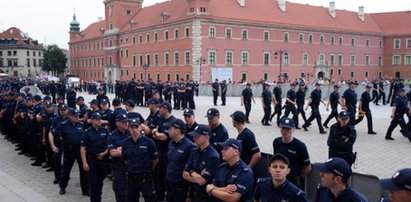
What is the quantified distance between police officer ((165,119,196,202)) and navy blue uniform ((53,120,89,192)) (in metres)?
3.14

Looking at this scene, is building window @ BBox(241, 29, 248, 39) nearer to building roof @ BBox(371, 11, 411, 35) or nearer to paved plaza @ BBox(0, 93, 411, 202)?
building roof @ BBox(371, 11, 411, 35)

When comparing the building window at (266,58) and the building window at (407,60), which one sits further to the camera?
the building window at (407,60)

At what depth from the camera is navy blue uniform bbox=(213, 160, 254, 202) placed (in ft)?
15.0

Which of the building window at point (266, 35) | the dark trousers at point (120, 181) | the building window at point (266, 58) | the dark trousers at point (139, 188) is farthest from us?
the building window at point (266, 58)

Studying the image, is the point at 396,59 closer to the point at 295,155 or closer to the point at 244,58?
the point at 244,58

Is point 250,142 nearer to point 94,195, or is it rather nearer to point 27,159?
point 94,195

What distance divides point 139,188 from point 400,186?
434 cm

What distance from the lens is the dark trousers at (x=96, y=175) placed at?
761 centimetres

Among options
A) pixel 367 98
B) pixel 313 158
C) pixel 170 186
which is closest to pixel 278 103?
pixel 367 98

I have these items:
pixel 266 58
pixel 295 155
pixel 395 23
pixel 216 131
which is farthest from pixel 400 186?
pixel 395 23

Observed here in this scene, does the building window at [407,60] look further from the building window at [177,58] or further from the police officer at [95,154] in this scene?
the police officer at [95,154]

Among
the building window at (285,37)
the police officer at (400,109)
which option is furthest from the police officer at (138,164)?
the building window at (285,37)

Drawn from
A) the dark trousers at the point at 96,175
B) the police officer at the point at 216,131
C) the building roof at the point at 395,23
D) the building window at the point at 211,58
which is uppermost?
the building roof at the point at 395,23

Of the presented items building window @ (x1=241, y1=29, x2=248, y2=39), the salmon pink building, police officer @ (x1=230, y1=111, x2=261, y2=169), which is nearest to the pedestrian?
police officer @ (x1=230, y1=111, x2=261, y2=169)
